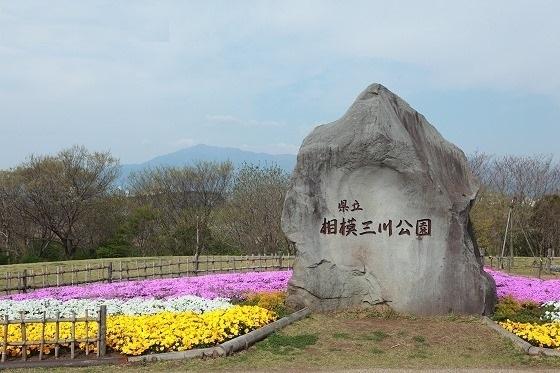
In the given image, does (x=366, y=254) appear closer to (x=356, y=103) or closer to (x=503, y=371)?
(x=356, y=103)

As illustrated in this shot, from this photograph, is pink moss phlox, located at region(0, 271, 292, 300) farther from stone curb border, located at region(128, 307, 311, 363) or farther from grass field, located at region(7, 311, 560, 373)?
stone curb border, located at region(128, 307, 311, 363)

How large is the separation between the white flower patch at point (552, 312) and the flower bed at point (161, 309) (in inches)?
239

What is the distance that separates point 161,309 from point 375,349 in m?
5.70

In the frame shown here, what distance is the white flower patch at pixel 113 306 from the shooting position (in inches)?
549

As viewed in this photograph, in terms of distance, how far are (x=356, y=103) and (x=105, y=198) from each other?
3396 centimetres

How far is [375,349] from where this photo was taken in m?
10.7

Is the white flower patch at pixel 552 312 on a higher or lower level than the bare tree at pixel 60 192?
lower

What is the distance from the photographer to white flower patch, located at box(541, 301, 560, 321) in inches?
525

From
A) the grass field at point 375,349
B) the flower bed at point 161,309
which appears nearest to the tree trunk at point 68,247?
the flower bed at point 161,309

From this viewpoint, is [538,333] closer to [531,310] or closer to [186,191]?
[531,310]

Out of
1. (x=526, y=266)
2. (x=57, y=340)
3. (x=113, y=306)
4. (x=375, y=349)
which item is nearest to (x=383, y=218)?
(x=375, y=349)

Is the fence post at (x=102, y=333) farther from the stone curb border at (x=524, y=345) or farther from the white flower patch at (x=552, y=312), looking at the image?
the white flower patch at (x=552, y=312)

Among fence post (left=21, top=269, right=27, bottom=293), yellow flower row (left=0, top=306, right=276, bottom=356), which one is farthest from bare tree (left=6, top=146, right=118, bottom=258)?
yellow flower row (left=0, top=306, right=276, bottom=356)

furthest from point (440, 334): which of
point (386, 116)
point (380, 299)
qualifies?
point (386, 116)
